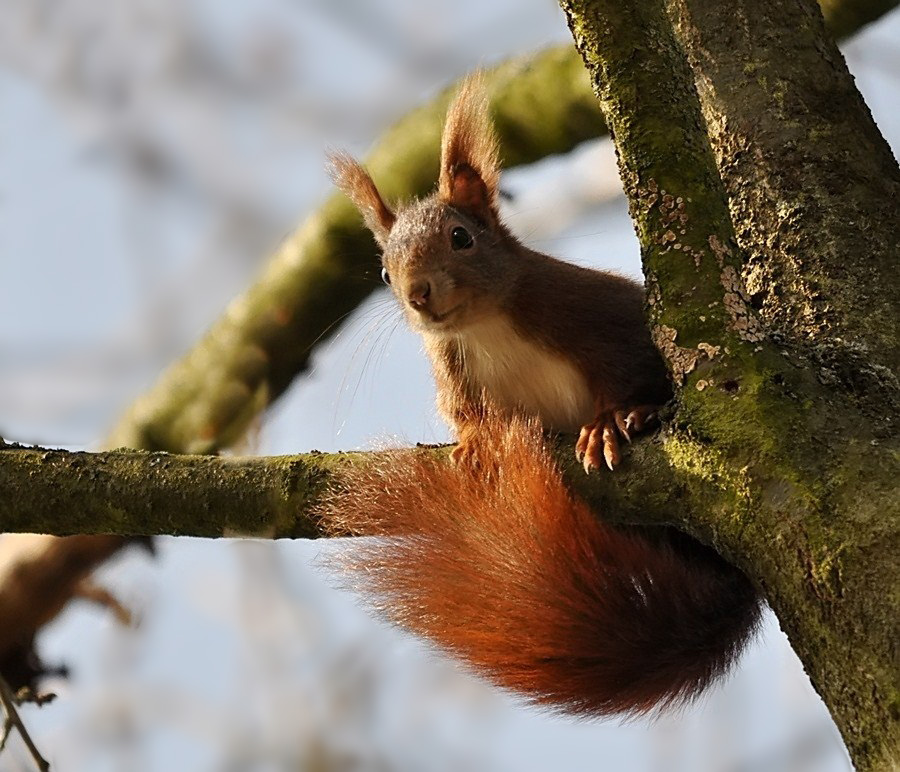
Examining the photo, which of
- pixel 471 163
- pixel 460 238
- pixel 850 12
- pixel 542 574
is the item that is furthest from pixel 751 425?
pixel 850 12

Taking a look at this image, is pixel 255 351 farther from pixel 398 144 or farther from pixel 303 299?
pixel 398 144

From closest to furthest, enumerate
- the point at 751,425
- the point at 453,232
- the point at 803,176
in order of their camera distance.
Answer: the point at 751,425, the point at 803,176, the point at 453,232

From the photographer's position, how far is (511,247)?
273 cm

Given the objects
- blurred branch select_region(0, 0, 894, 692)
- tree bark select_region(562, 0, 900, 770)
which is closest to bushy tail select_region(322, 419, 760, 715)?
tree bark select_region(562, 0, 900, 770)

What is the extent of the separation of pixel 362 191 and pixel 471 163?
10.1 inches

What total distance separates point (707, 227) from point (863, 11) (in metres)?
1.45

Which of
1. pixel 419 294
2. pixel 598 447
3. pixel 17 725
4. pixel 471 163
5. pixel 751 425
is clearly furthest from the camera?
pixel 471 163

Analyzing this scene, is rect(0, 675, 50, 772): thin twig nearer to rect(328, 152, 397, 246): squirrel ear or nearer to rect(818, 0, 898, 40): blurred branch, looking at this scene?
rect(328, 152, 397, 246): squirrel ear

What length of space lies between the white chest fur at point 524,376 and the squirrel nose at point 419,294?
14 centimetres

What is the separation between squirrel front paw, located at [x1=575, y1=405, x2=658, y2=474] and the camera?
5.74 ft

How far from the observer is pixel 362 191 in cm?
278

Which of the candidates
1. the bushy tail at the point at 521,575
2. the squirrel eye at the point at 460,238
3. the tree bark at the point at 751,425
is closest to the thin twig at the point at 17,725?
the bushy tail at the point at 521,575

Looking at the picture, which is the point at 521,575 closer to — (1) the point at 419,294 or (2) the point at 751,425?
(2) the point at 751,425

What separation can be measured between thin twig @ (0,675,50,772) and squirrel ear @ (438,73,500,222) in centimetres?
137
